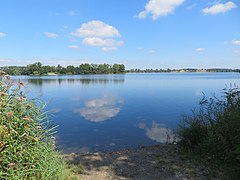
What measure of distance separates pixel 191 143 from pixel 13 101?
Result: 441 cm

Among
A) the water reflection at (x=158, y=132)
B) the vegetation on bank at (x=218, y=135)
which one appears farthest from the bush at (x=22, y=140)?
the water reflection at (x=158, y=132)

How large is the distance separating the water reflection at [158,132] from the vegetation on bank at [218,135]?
9.44 ft

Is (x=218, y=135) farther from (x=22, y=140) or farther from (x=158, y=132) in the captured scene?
(x=158, y=132)

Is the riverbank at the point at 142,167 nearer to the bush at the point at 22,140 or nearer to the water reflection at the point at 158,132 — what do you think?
the bush at the point at 22,140

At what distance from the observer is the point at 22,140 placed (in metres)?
2.92

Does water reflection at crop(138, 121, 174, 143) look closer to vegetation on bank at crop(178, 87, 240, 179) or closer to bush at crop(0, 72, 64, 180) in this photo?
vegetation on bank at crop(178, 87, 240, 179)

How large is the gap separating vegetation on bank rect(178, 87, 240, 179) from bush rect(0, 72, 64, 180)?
324 centimetres

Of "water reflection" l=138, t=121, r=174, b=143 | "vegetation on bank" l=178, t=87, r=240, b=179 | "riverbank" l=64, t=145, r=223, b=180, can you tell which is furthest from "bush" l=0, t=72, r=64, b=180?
"water reflection" l=138, t=121, r=174, b=143

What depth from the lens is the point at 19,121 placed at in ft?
9.54

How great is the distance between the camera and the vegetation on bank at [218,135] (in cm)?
431

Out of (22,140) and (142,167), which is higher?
(22,140)

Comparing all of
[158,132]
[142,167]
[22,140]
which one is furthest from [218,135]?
[158,132]

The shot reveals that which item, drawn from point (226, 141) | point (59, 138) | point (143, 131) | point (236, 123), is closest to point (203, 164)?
point (226, 141)

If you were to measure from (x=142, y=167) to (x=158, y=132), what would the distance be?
17.7ft
